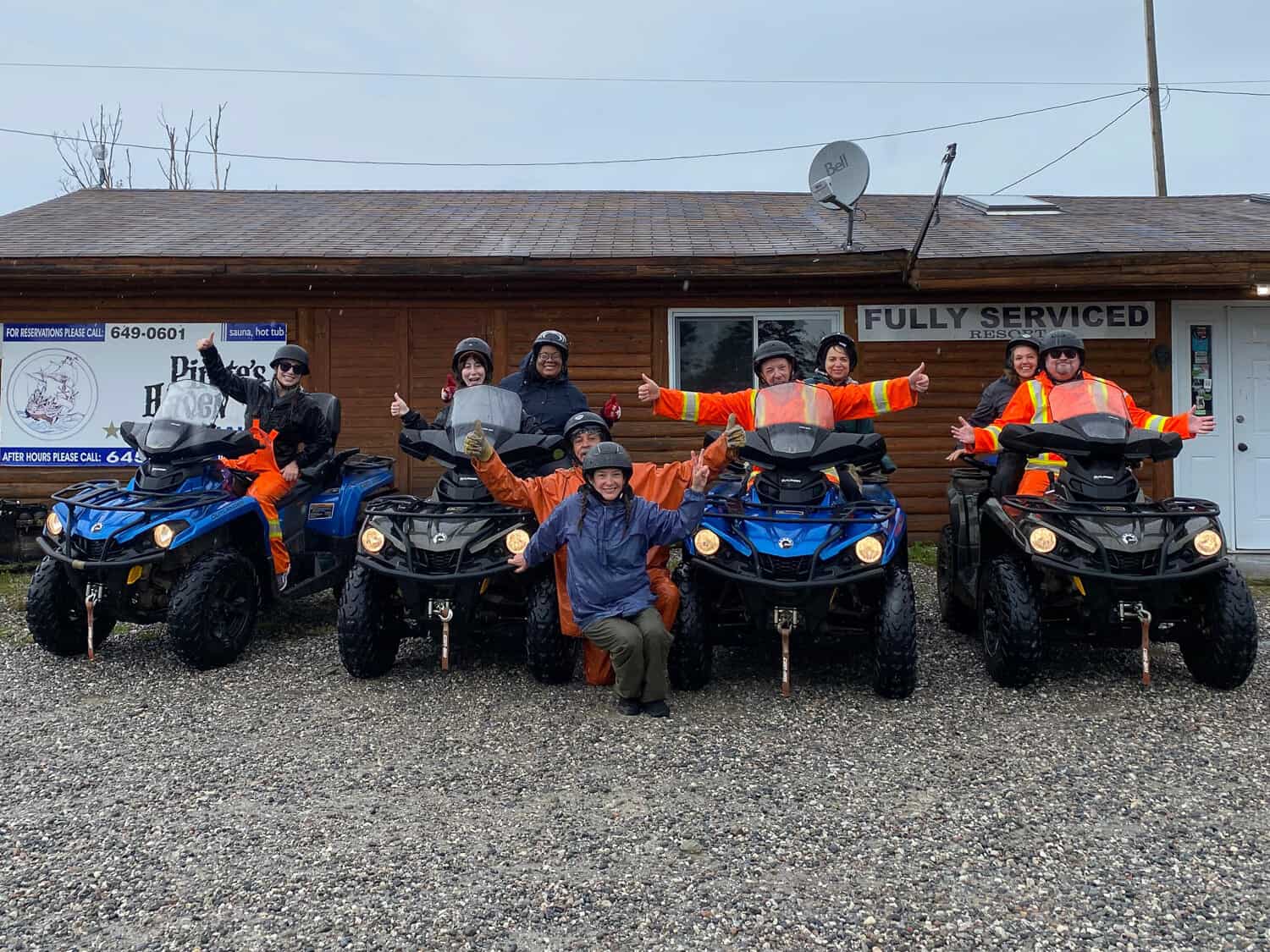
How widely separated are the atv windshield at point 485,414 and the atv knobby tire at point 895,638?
2.26 m

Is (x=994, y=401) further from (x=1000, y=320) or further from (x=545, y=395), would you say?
(x=545, y=395)

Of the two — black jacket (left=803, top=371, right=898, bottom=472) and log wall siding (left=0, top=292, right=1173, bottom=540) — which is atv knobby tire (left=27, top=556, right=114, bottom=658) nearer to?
log wall siding (left=0, top=292, right=1173, bottom=540)

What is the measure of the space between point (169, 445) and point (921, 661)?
4590 mm

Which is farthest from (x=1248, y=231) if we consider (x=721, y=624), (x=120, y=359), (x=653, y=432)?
(x=120, y=359)

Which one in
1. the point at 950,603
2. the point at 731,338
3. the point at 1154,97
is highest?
the point at 1154,97

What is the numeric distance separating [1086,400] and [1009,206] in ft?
23.7

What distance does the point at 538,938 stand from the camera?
237cm

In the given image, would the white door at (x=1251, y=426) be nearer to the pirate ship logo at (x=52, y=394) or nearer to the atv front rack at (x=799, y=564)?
the atv front rack at (x=799, y=564)

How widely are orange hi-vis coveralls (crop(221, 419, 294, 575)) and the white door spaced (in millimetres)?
8677

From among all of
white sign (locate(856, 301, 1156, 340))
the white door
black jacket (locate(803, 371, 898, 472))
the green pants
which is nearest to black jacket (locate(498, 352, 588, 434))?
black jacket (locate(803, 371, 898, 472))

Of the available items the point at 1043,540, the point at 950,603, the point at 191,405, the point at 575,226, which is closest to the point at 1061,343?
the point at 1043,540

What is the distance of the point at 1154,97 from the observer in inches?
816

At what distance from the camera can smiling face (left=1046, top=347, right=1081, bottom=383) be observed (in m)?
4.80

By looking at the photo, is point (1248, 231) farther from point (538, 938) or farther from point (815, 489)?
point (538, 938)
